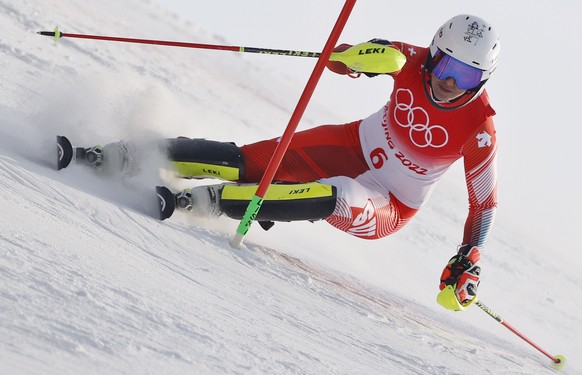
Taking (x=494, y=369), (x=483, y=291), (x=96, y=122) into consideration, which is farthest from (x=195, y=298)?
(x=483, y=291)

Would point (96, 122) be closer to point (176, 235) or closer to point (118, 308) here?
point (176, 235)

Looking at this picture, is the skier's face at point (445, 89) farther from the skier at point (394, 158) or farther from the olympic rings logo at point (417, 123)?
the olympic rings logo at point (417, 123)

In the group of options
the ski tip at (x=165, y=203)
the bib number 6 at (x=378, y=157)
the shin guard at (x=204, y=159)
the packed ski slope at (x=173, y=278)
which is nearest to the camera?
the packed ski slope at (x=173, y=278)

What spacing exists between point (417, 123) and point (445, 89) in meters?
0.26

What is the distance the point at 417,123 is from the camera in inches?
167

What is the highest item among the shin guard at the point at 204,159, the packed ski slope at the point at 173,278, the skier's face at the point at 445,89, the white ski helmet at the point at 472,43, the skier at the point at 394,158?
the white ski helmet at the point at 472,43

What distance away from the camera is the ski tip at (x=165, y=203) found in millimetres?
3635

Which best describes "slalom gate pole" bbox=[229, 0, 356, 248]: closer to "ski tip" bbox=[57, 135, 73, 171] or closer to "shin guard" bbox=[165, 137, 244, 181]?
"shin guard" bbox=[165, 137, 244, 181]

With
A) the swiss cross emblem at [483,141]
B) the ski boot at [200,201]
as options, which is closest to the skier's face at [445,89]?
the swiss cross emblem at [483,141]

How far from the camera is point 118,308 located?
224 centimetres

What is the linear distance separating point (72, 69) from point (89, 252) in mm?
4200

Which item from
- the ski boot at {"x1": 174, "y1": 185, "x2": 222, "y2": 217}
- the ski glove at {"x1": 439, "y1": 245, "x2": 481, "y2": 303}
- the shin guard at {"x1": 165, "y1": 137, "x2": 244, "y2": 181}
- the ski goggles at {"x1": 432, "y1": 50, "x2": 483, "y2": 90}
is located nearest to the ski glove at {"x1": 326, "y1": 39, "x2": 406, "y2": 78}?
the ski goggles at {"x1": 432, "y1": 50, "x2": 483, "y2": 90}

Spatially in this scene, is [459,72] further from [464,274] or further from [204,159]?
[204,159]

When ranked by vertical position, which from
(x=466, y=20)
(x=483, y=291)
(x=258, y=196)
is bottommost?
(x=483, y=291)
